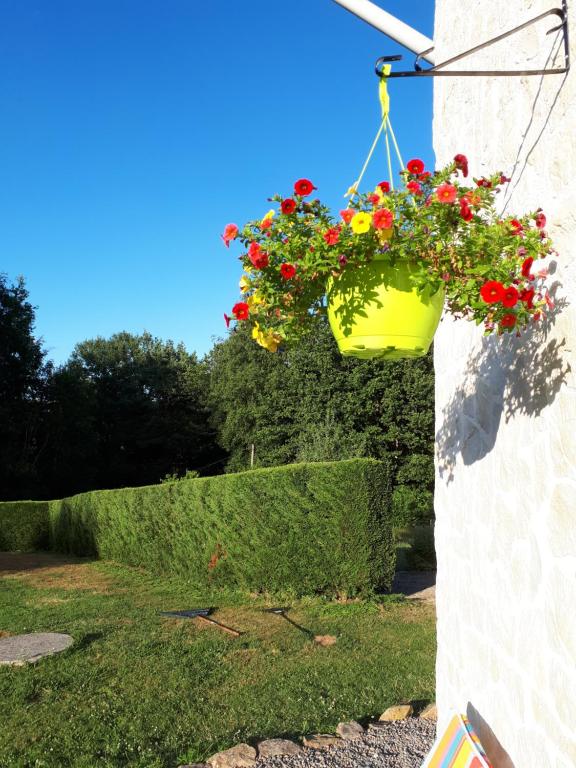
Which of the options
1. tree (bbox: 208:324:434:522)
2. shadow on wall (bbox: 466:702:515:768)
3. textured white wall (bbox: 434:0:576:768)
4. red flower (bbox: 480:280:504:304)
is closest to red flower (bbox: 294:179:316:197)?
red flower (bbox: 480:280:504:304)

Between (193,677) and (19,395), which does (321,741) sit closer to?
(193,677)

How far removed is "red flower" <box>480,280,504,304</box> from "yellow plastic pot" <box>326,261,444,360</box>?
0.30 meters

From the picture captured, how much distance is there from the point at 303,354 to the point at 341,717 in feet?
76.0

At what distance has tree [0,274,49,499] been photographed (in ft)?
88.5

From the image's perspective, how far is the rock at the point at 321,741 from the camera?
3.93m

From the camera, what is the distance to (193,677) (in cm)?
553

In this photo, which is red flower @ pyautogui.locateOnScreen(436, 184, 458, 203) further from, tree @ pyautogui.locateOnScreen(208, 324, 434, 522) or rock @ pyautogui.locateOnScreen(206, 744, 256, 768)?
tree @ pyautogui.locateOnScreen(208, 324, 434, 522)

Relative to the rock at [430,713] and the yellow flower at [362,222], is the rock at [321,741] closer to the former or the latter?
the rock at [430,713]

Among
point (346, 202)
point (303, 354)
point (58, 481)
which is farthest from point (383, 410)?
point (346, 202)

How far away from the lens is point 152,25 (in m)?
7.25

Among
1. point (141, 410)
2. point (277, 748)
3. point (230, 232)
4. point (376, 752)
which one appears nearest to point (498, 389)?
point (230, 232)

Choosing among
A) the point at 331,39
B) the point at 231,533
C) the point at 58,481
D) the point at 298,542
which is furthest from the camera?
the point at 58,481

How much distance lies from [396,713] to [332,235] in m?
3.71

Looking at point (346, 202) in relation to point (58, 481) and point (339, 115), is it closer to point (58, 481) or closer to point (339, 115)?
point (339, 115)
